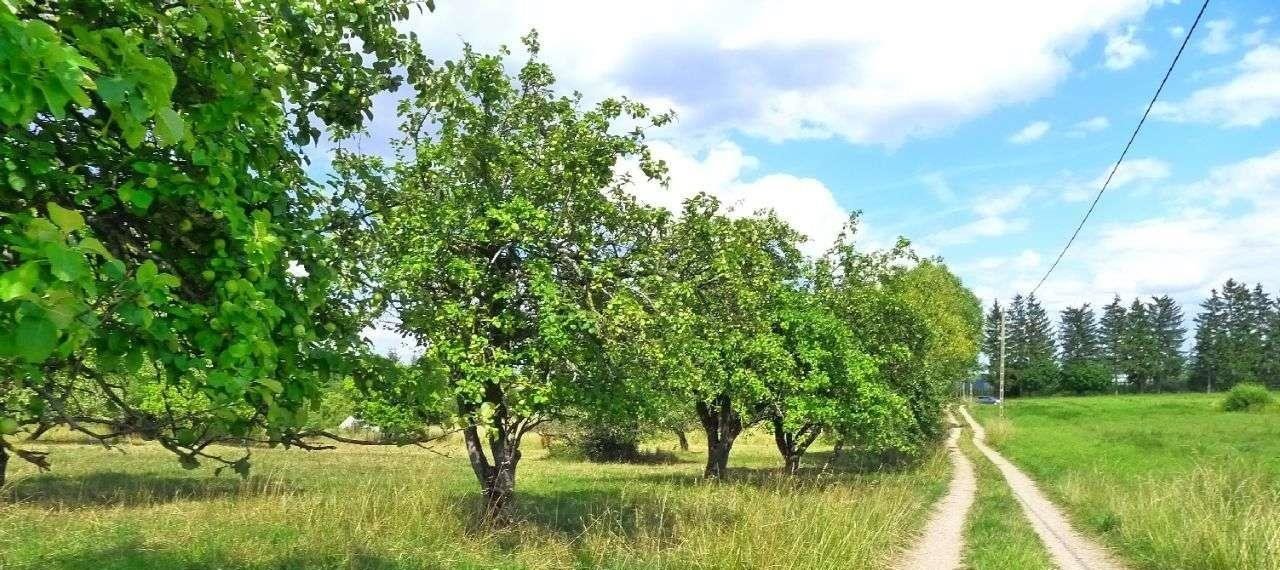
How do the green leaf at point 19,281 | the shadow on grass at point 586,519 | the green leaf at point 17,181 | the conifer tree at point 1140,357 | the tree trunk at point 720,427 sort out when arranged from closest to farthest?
1. the green leaf at point 19,281
2. the green leaf at point 17,181
3. the shadow on grass at point 586,519
4. the tree trunk at point 720,427
5. the conifer tree at point 1140,357

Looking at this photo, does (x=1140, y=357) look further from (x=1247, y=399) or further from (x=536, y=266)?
(x=536, y=266)

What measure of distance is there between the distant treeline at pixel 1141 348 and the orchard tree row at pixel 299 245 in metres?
107

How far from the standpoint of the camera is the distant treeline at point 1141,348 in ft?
409

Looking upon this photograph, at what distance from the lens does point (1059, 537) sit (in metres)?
13.9

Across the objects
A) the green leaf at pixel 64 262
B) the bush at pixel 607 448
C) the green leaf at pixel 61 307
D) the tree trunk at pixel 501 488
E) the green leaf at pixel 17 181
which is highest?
the green leaf at pixel 17 181

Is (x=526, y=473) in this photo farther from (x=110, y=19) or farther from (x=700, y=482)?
(x=110, y=19)

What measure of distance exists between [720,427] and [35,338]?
23167 millimetres

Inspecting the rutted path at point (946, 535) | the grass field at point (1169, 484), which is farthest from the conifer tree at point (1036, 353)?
the rutted path at point (946, 535)

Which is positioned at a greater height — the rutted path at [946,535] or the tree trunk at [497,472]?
the tree trunk at [497,472]

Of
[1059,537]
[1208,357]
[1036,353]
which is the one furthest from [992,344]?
[1059,537]

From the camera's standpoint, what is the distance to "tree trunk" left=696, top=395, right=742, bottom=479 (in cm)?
2339

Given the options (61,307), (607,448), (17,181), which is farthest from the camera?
(607,448)

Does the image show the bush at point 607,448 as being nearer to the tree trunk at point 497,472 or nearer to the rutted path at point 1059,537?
the rutted path at point 1059,537

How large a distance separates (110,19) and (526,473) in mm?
29998
